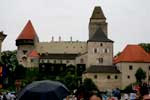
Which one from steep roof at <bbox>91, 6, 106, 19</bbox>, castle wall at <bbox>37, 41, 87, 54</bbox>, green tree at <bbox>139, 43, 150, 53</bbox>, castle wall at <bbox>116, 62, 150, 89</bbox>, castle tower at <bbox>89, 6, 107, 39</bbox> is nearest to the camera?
castle wall at <bbox>116, 62, 150, 89</bbox>

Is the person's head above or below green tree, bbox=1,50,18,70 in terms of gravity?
above

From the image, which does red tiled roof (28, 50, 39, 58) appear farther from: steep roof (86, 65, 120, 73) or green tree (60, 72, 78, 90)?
steep roof (86, 65, 120, 73)

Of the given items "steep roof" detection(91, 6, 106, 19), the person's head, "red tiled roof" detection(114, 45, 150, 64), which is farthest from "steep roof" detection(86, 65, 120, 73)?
the person's head

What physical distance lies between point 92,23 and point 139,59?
22.0 m

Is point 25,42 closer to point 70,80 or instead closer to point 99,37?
point 99,37

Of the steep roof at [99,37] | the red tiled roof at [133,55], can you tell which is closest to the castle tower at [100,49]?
the steep roof at [99,37]

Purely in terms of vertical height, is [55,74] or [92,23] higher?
[92,23]

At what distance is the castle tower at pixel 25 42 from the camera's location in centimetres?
11693

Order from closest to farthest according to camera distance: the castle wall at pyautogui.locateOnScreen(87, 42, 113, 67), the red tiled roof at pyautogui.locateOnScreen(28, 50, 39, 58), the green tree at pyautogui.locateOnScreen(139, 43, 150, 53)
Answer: the castle wall at pyautogui.locateOnScreen(87, 42, 113, 67) < the red tiled roof at pyautogui.locateOnScreen(28, 50, 39, 58) < the green tree at pyautogui.locateOnScreen(139, 43, 150, 53)

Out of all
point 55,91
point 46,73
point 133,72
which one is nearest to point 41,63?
point 46,73

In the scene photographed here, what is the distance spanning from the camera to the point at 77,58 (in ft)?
367

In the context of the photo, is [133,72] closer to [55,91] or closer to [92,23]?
[92,23]

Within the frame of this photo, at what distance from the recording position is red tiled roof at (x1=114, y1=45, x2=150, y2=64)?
10175 cm

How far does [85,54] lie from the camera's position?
4296 inches
